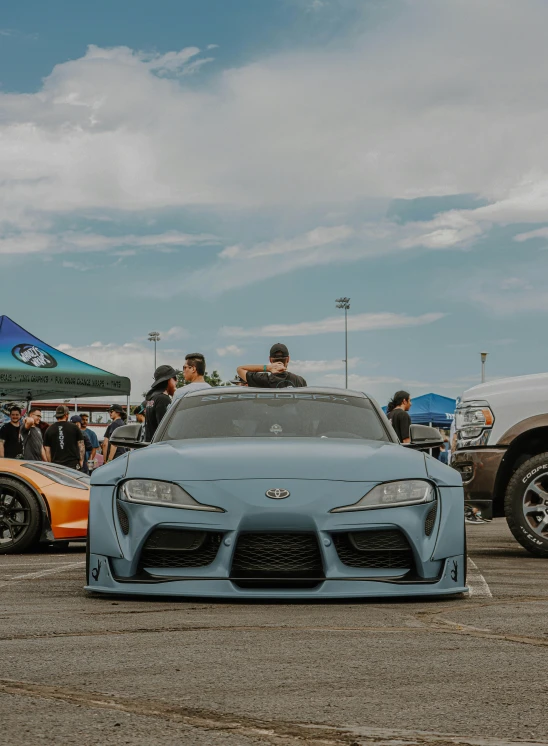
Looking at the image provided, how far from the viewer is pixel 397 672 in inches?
147

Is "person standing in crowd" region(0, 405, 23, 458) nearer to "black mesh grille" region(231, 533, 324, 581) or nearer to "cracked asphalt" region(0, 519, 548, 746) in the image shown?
"cracked asphalt" region(0, 519, 548, 746)

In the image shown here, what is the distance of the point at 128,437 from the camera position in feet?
22.1

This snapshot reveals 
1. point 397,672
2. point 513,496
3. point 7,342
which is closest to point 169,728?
point 397,672

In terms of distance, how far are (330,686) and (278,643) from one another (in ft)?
2.80

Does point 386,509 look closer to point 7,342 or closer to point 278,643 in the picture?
point 278,643

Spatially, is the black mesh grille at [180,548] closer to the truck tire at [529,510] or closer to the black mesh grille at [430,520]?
the black mesh grille at [430,520]

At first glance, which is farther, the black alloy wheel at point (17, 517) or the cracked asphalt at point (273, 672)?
the black alloy wheel at point (17, 517)

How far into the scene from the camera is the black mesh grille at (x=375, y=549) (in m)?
5.48

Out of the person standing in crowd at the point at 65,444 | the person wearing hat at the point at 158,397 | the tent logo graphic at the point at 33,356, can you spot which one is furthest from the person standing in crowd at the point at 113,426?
the person wearing hat at the point at 158,397

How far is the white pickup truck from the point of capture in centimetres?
885

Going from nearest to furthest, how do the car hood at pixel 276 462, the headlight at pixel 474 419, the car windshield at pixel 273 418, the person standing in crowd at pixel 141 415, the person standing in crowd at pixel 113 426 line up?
the car hood at pixel 276 462 < the car windshield at pixel 273 418 < the person standing in crowd at pixel 141 415 < the headlight at pixel 474 419 < the person standing in crowd at pixel 113 426

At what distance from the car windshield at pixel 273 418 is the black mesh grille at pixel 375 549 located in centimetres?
125

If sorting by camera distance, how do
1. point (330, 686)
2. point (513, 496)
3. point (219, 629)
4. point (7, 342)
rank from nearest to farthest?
point (330, 686) < point (219, 629) < point (513, 496) < point (7, 342)

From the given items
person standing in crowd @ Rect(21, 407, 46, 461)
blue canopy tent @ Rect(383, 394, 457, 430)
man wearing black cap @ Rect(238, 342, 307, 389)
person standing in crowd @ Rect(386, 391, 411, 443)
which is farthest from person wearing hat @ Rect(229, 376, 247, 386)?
blue canopy tent @ Rect(383, 394, 457, 430)
